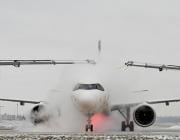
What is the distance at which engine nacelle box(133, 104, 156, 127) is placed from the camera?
41.4 m

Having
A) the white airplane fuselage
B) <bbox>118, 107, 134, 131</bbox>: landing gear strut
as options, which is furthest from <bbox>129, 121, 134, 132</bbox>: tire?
the white airplane fuselage

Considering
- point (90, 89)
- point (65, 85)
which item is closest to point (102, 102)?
point (90, 89)

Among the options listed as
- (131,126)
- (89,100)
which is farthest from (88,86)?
(131,126)

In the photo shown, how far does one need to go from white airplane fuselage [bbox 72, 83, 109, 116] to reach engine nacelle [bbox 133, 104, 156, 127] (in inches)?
175

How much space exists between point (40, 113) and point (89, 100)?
8171 mm

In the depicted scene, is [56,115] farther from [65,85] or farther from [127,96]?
[127,96]

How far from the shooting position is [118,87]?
44.2 m

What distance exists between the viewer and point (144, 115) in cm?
4175

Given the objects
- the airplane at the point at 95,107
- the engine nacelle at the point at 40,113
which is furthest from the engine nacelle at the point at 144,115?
the engine nacelle at the point at 40,113

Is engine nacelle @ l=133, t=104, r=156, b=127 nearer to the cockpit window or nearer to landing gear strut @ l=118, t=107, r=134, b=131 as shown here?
landing gear strut @ l=118, t=107, r=134, b=131

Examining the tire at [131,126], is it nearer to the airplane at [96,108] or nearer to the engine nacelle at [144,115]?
the airplane at [96,108]

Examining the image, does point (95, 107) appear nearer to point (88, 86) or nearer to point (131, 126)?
point (88, 86)

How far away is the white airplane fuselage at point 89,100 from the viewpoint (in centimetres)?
3644

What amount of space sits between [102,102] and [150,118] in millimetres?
5773
